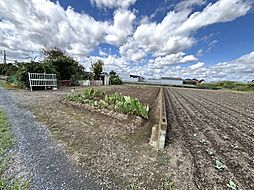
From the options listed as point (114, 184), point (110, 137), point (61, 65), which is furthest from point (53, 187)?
point (61, 65)

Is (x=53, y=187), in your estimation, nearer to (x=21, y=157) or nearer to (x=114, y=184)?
(x=114, y=184)

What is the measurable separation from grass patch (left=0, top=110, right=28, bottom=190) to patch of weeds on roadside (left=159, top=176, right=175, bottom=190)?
2.07m

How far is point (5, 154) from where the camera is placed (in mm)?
2947

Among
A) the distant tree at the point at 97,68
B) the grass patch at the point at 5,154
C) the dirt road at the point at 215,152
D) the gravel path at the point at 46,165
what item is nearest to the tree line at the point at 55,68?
the distant tree at the point at 97,68

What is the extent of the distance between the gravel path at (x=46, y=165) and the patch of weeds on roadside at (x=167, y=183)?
1.02 metres

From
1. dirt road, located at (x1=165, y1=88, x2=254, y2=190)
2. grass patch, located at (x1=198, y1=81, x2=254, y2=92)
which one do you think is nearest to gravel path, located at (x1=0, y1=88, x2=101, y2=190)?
dirt road, located at (x1=165, y1=88, x2=254, y2=190)

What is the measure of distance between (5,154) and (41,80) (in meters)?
15.3

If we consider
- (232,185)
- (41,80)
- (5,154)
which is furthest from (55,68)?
(232,185)

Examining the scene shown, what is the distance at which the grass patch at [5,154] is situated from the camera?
212 centimetres

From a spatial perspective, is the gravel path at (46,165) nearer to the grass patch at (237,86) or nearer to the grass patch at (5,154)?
the grass patch at (5,154)

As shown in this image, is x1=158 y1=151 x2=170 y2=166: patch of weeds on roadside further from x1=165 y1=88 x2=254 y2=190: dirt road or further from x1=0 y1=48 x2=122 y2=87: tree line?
x1=0 y1=48 x2=122 y2=87: tree line

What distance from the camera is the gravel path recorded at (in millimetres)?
2230

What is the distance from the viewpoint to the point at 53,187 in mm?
2164

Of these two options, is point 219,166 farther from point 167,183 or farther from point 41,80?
point 41,80
